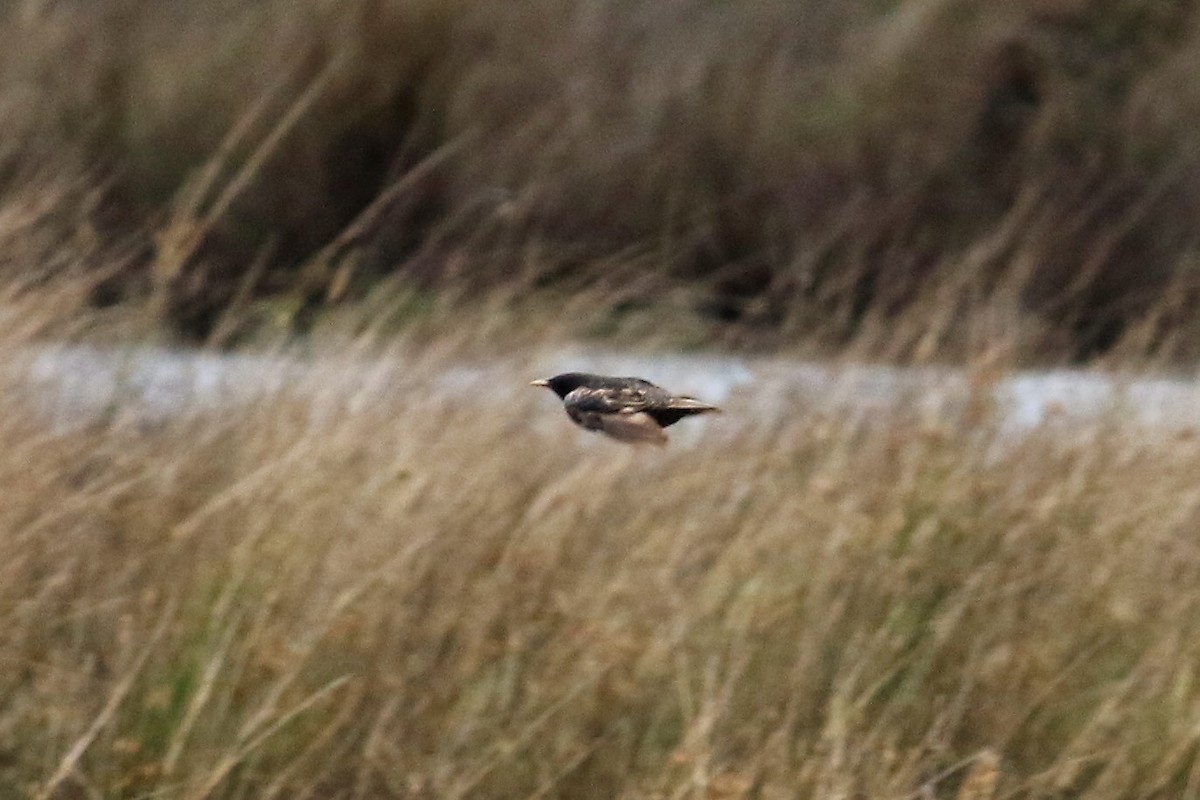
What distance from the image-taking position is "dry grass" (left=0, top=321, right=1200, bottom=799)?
2.74 m

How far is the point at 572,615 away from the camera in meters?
2.98

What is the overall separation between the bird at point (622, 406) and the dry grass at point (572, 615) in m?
1.18

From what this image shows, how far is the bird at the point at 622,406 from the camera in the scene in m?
1.33

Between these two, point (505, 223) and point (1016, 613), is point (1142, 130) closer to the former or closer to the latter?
point (505, 223)

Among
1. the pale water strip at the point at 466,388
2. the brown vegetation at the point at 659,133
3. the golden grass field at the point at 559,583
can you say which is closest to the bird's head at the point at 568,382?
the golden grass field at the point at 559,583

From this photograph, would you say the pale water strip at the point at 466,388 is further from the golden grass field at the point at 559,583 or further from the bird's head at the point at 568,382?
the bird's head at the point at 568,382

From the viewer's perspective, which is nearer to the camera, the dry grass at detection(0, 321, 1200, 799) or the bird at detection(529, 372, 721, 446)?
the bird at detection(529, 372, 721, 446)

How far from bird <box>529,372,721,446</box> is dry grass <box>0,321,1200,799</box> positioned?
118cm

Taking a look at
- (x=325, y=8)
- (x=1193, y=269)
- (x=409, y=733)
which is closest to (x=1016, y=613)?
(x=409, y=733)

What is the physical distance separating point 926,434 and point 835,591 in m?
0.33

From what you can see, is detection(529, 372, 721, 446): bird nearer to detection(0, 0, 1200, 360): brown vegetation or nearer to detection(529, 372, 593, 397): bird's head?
detection(529, 372, 593, 397): bird's head

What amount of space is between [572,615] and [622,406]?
162cm

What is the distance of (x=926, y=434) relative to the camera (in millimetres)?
3346

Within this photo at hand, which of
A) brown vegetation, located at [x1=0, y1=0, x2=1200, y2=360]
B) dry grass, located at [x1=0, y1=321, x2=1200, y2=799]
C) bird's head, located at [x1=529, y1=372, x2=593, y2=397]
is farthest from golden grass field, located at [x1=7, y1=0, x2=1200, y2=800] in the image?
brown vegetation, located at [x1=0, y1=0, x2=1200, y2=360]
